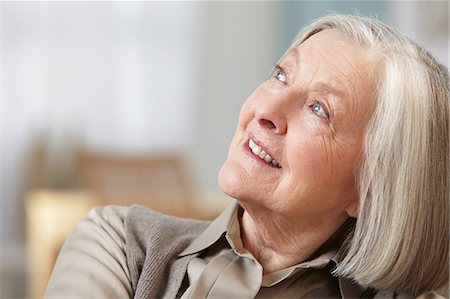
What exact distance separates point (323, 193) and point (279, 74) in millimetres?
243

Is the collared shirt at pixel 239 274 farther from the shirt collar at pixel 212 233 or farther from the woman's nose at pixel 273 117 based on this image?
the woman's nose at pixel 273 117

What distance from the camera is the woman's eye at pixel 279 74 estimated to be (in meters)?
1.73

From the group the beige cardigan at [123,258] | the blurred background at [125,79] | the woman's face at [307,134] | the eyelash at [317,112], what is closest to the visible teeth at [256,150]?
the woman's face at [307,134]

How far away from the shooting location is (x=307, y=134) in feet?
5.48

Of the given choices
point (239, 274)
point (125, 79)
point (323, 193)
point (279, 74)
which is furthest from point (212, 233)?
point (125, 79)

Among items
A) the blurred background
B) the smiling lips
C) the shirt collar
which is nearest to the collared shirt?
the shirt collar

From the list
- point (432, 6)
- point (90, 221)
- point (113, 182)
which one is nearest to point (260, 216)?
point (90, 221)

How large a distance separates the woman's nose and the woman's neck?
18 cm

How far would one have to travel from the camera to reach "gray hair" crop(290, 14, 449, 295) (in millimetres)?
1635

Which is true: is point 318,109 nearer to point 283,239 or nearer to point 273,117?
point 273,117

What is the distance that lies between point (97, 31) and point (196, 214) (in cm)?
162

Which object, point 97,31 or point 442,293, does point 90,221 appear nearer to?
point 442,293

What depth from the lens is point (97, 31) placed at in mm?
5359

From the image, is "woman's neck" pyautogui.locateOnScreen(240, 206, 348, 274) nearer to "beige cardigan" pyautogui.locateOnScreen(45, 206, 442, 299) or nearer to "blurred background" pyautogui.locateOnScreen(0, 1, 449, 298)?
"beige cardigan" pyautogui.locateOnScreen(45, 206, 442, 299)
